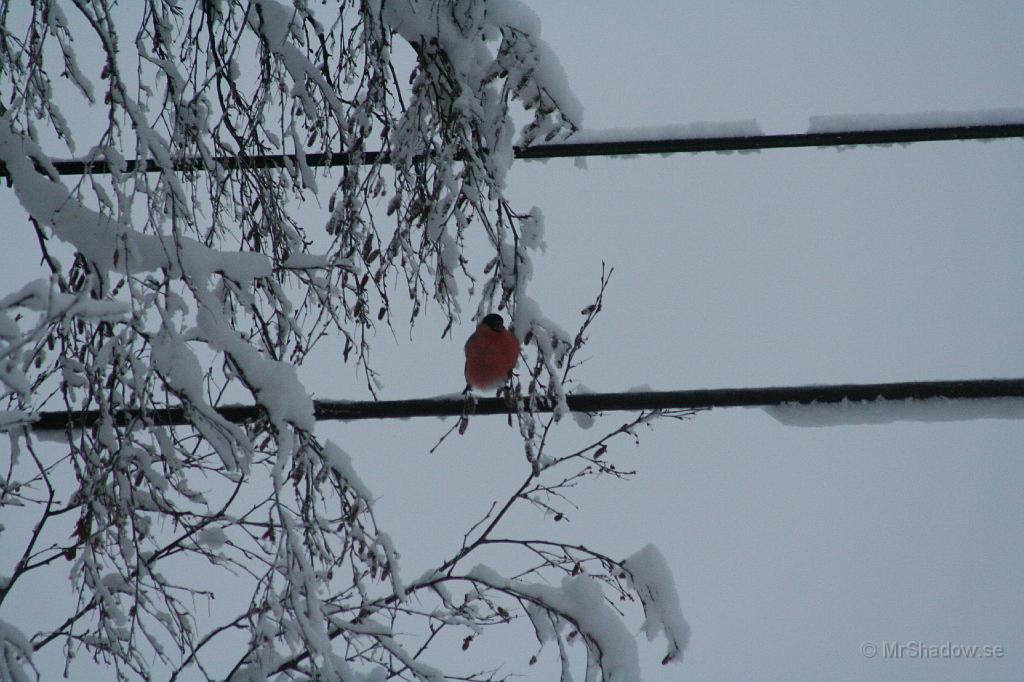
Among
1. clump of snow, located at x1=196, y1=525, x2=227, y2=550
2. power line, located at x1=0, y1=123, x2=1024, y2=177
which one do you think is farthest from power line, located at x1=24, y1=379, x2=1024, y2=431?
power line, located at x1=0, y1=123, x2=1024, y2=177

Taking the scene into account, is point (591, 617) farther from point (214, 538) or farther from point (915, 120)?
point (915, 120)

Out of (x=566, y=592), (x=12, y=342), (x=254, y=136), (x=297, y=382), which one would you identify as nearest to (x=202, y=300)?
(x=297, y=382)

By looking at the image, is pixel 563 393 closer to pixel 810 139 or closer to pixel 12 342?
pixel 810 139

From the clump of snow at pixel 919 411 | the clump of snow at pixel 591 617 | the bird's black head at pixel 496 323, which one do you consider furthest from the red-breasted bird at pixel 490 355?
the clump of snow at pixel 919 411

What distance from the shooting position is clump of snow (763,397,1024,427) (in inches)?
75.6

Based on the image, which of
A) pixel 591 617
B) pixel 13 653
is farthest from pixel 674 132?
pixel 13 653

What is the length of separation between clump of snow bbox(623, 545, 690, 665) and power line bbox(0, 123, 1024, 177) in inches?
43.6

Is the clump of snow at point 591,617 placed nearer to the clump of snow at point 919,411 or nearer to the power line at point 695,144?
the clump of snow at point 919,411

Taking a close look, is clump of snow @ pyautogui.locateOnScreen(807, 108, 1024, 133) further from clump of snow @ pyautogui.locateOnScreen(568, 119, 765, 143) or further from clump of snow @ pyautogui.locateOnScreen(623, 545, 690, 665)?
clump of snow @ pyautogui.locateOnScreen(623, 545, 690, 665)

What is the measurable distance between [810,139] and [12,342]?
1954 millimetres

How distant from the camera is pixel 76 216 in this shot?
152 cm

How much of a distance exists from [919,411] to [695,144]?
934mm

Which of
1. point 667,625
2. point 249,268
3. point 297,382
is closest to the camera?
point 297,382

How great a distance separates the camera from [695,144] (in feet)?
7.67
